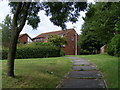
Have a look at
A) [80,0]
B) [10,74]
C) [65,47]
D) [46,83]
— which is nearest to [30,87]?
[46,83]

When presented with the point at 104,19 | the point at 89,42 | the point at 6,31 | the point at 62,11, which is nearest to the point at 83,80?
the point at 62,11

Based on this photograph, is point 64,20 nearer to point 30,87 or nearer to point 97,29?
point 30,87

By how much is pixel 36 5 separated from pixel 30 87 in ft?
18.7

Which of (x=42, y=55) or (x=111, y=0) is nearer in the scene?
(x=111, y=0)

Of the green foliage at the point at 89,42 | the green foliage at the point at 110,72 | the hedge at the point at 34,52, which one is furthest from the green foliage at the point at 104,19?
the green foliage at the point at 89,42

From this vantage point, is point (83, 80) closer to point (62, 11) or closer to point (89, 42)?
point (62, 11)

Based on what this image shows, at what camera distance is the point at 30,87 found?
6684mm

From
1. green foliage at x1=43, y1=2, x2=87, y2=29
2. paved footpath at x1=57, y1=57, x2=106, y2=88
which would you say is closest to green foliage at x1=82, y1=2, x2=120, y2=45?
green foliage at x1=43, y1=2, x2=87, y2=29

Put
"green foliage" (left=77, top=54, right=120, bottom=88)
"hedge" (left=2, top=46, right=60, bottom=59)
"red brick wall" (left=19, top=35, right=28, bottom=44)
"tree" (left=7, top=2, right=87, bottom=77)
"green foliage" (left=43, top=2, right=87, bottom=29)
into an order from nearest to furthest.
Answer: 1. "green foliage" (left=77, top=54, right=120, bottom=88)
2. "tree" (left=7, top=2, right=87, bottom=77)
3. "green foliage" (left=43, top=2, right=87, bottom=29)
4. "hedge" (left=2, top=46, right=60, bottom=59)
5. "red brick wall" (left=19, top=35, right=28, bottom=44)

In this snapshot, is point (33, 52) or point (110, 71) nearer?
point (110, 71)

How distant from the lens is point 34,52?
24.9 m

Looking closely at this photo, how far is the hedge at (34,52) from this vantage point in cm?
2371

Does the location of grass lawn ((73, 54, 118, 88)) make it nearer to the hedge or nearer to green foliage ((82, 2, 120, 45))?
green foliage ((82, 2, 120, 45))

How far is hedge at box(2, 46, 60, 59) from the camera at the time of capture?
23.7 m
